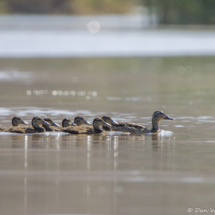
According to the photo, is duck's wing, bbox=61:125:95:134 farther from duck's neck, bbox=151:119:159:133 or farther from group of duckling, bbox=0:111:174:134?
duck's neck, bbox=151:119:159:133

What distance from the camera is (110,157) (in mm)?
10023

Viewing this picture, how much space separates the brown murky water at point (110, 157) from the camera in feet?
25.5

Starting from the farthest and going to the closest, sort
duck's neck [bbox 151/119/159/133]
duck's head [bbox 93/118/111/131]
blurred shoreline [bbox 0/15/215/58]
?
1. blurred shoreline [bbox 0/15/215/58]
2. duck's neck [bbox 151/119/159/133]
3. duck's head [bbox 93/118/111/131]

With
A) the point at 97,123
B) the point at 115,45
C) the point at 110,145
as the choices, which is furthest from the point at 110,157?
the point at 115,45

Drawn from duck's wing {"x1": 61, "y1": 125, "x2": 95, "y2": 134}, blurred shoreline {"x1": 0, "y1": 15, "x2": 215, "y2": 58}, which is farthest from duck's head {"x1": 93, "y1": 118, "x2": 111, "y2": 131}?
blurred shoreline {"x1": 0, "y1": 15, "x2": 215, "y2": 58}

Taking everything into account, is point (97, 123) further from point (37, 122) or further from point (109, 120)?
point (37, 122)

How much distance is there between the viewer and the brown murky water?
7773mm

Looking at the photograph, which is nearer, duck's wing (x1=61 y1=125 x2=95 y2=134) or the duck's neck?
duck's wing (x1=61 y1=125 x2=95 y2=134)

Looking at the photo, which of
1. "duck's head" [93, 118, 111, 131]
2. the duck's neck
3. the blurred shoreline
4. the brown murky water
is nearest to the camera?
the brown murky water

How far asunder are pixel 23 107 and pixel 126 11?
129935 millimetres

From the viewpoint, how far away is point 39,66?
30328 millimetres

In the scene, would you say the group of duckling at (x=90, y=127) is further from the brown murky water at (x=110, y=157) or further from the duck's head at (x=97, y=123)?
the brown murky water at (x=110, y=157)

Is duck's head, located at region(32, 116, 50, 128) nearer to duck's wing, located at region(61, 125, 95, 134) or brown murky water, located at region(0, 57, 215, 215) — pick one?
brown murky water, located at region(0, 57, 215, 215)

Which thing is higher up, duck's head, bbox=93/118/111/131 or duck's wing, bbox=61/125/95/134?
duck's head, bbox=93/118/111/131
